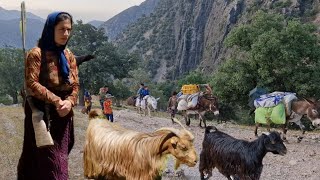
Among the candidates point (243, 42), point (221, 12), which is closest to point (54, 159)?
point (243, 42)

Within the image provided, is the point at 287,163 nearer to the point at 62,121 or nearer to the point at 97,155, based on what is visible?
the point at 97,155

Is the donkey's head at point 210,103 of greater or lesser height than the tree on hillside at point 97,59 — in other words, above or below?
below

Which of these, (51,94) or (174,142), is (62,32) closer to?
(51,94)

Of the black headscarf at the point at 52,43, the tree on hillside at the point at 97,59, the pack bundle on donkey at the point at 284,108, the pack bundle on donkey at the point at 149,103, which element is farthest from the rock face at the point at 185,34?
the black headscarf at the point at 52,43

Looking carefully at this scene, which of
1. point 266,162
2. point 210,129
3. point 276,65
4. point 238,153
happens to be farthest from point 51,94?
point 276,65

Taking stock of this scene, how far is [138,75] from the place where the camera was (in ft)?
269

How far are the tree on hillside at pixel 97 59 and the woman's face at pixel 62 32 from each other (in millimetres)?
39766

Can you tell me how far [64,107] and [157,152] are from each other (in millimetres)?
1303

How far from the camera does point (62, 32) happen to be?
3936 mm

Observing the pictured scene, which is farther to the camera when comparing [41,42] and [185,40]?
[185,40]

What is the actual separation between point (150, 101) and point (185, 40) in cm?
13859

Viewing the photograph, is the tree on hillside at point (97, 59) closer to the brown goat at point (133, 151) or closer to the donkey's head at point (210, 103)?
the donkey's head at point (210, 103)

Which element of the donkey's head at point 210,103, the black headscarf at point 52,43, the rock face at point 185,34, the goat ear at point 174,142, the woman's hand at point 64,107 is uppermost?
the rock face at point 185,34

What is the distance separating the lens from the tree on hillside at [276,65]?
983 inches
